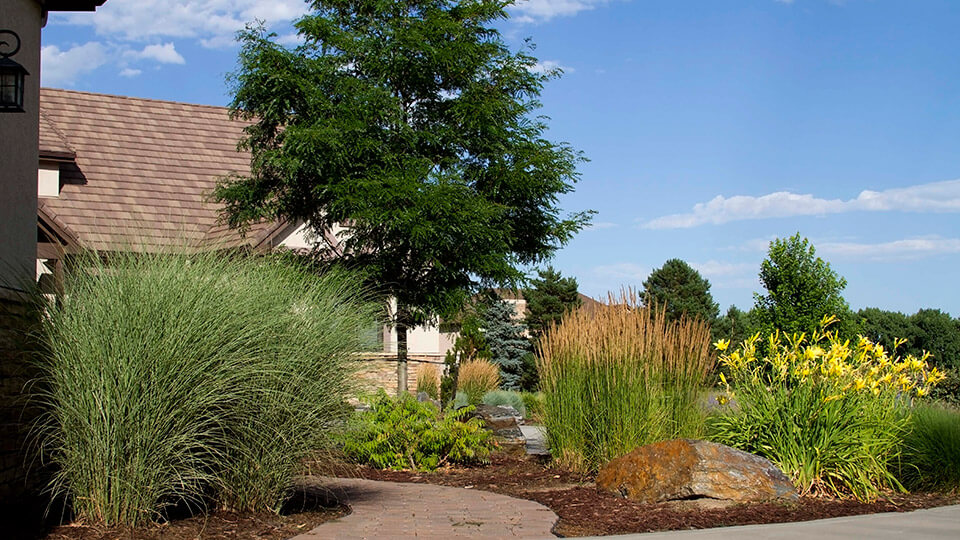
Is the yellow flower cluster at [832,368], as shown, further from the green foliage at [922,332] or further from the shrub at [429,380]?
the green foliage at [922,332]

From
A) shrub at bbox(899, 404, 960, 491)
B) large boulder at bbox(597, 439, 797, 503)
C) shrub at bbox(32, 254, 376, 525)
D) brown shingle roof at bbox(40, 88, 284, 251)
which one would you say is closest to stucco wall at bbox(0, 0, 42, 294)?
shrub at bbox(32, 254, 376, 525)

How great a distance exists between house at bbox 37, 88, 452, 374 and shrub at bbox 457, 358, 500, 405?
142 cm

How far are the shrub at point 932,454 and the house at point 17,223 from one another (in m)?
8.08

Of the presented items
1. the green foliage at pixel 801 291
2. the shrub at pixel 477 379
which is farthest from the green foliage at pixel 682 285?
the green foliage at pixel 801 291

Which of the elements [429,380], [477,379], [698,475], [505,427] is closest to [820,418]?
[698,475]

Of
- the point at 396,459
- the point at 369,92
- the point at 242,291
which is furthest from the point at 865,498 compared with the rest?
the point at 369,92

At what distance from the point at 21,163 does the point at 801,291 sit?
40.3ft

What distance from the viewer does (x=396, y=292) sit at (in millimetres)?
13117

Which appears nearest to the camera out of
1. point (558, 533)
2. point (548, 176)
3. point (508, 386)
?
point (558, 533)

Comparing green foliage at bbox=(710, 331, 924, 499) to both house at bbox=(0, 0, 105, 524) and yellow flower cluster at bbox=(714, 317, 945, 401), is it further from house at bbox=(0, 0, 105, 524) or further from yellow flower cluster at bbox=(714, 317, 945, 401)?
house at bbox=(0, 0, 105, 524)

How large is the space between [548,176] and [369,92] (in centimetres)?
288

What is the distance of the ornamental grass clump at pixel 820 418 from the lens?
8.03m

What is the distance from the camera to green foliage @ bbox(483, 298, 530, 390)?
1212 inches

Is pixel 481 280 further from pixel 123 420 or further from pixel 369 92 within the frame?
pixel 123 420
